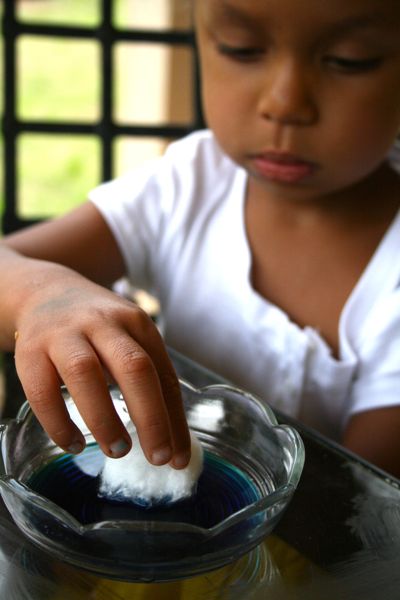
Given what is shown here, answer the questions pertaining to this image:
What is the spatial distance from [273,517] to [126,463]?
88 millimetres

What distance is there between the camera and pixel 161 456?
0.44 metres

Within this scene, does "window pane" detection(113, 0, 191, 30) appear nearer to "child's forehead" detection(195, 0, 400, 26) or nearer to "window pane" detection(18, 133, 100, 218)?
"child's forehead" detection(195, 0, 400, 26)

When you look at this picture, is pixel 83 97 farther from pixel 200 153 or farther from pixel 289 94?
pixel 289 94

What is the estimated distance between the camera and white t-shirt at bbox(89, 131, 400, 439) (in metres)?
0.82

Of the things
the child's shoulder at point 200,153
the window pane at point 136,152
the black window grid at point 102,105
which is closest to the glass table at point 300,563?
the child's shoulder at point 200,153

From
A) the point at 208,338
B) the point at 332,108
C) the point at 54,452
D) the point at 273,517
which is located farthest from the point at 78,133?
the point at 273,517

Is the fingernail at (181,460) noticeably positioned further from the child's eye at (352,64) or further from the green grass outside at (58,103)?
the green grass outside at (58,103)

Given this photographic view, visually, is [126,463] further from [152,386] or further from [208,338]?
[208,338]

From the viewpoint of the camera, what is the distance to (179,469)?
0.46 meters

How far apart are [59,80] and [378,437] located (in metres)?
1.59

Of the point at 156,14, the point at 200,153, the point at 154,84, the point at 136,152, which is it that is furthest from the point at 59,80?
the point at 200,153

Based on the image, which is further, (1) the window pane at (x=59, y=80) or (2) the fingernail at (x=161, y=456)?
(1) the window pane at (x=59, y=80)

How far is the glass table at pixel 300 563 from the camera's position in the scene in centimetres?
41

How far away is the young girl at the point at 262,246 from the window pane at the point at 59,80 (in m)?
1.14
